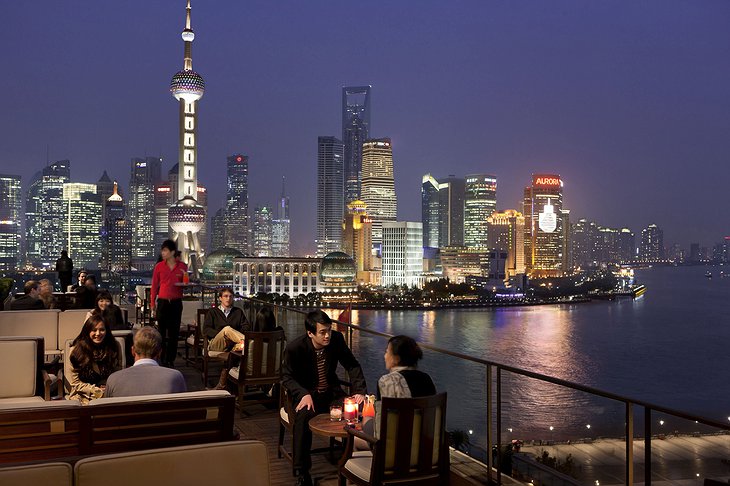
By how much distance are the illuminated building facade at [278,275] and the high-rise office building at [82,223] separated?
51.9 m

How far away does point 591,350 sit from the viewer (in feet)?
242

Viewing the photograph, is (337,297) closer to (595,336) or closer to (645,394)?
(595,336)

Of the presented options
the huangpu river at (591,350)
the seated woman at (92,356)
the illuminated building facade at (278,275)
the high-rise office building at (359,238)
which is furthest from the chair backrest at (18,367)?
the high-rise office building at (359,238)

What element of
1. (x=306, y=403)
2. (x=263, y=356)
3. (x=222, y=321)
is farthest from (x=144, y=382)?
(x=222, y=321)

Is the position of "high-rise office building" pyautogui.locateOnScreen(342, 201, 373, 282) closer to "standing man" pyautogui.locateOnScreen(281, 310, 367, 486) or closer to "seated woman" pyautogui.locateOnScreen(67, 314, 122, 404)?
"standing man" pyautogui.locateOnScreen(281, 310, 367, 486)

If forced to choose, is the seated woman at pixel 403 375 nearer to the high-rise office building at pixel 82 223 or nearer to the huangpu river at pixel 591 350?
the huangpu river at pixel 591 350

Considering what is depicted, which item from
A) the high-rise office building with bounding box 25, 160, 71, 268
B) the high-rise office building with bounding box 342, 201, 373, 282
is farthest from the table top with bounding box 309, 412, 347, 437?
the high-rise office building with bounding box 342, 201, 373, 282

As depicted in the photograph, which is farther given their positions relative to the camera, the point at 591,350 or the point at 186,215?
the point at 186,215

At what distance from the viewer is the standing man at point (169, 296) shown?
9.46m

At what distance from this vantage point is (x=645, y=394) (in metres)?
56.3

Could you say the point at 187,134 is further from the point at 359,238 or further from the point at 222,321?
the point at 222,321

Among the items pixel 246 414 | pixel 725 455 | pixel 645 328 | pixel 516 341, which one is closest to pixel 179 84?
pixel 516 341

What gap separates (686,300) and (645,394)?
82.7 metres

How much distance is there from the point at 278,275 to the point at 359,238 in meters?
52.0
